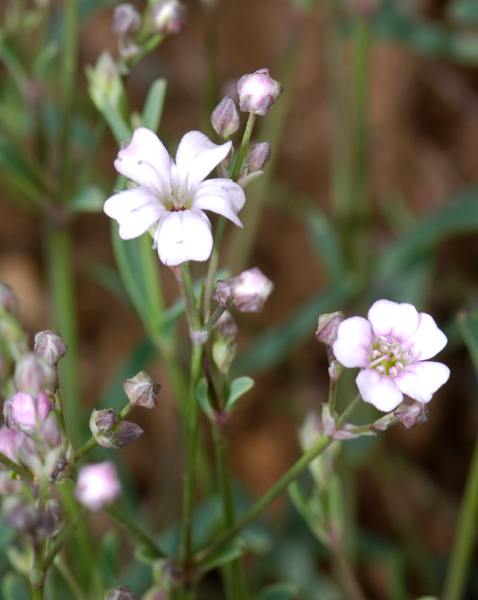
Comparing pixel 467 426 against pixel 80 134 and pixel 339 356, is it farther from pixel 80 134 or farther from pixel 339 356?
pixel 339 356

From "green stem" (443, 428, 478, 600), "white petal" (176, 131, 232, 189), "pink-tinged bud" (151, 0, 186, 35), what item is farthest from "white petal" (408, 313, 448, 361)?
"pink-tinged bud" (151, 0, 186, 35)

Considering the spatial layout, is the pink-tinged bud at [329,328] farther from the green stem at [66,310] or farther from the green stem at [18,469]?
the green stem at [66,310]

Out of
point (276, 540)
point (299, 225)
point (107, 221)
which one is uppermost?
point (107, 221)

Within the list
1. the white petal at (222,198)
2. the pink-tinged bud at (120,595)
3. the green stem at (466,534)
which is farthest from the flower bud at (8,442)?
the green stem at (466,534)

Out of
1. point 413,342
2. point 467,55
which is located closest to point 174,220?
point 413,342

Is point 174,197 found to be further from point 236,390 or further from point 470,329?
point 470,329
